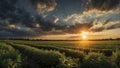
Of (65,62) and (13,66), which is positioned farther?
(65,62)

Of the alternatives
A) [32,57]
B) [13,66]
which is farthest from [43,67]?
[13,66]

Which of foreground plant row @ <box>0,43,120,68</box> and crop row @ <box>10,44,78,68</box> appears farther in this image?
crop row @ <box>10,44,78,68</box>

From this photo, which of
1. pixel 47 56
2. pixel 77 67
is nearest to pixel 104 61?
pixel 77 67

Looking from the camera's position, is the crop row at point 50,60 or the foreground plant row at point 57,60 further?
the crop row at point 50,60

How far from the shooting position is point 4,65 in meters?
24.2

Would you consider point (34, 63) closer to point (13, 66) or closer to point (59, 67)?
point (59, 67)

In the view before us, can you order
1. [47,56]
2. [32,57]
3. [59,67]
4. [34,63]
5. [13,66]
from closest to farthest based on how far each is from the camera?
[13,66]
[59,67]
[47,56]
[34,63]
[32,57]

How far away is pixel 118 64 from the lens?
2961 centimetres

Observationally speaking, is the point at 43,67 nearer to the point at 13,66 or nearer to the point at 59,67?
the point at 59,67

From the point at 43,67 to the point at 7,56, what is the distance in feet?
27.5

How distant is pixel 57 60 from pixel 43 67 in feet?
12.4

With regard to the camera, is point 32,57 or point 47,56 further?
point 32,57

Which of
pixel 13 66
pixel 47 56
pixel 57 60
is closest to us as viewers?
pixel 13 66

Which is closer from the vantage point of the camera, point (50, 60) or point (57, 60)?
point (57, 60)
